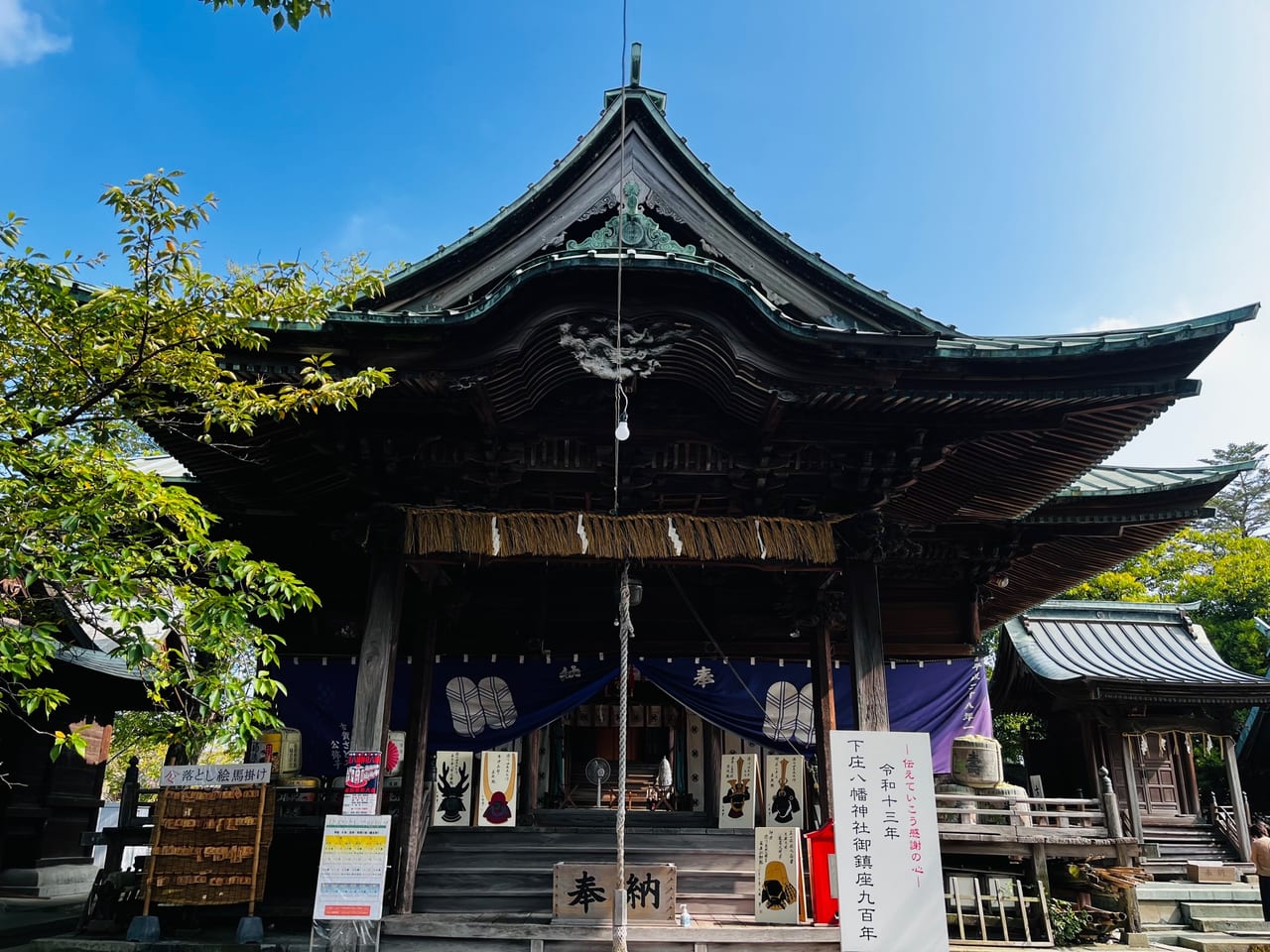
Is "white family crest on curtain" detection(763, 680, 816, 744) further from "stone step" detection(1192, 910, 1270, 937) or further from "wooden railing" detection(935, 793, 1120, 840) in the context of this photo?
"stone step" detection(1192, 910, 1270, 937)

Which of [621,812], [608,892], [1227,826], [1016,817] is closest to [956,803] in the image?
[1016,817]

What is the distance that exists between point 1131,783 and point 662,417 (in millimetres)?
16019

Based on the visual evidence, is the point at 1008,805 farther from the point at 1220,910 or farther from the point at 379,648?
the point at 379,648

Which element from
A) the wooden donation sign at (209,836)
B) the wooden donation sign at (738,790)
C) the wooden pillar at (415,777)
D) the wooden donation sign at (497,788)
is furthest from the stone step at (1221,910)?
the wooden donation sign at (209,836)

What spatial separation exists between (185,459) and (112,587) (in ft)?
14.0

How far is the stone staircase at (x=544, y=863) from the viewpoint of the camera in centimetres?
898

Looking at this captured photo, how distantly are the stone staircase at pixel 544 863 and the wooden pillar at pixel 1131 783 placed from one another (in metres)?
11.3

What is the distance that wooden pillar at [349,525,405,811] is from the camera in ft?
23.9

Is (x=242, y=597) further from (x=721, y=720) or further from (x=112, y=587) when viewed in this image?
(x=721, y=720)

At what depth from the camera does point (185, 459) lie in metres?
8.42

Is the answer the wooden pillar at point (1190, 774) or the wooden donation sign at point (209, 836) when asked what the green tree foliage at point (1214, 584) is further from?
the wooden donation sign at point (209, 836)

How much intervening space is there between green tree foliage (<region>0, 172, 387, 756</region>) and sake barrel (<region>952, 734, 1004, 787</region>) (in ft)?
31.7

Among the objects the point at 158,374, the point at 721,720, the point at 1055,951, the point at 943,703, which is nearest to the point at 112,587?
the point at 158,374

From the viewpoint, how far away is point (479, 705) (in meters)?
10.5
